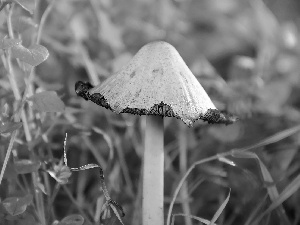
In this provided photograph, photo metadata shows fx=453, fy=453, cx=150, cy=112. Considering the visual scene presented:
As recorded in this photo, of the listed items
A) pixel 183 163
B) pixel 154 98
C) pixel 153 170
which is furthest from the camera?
pixel 183 163

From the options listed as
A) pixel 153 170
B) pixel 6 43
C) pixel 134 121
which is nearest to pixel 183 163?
pixel 134 121

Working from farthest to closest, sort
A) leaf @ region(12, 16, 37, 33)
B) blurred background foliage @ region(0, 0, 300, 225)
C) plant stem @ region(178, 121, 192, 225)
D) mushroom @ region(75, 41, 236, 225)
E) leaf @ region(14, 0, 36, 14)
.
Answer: plant stem @ region(178, 121, 192, 225) → blurred background foliage @ region(0, 0, 300, 225) → leaf @ region(12, 16, 37, 33) → leaf @ region(14, 0, 36, 14) → mushroom @ region(75, 41, 236, 225)

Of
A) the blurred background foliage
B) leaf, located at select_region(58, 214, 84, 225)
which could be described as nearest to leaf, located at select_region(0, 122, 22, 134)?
the blurred background foliage

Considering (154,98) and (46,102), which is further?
(46,102)

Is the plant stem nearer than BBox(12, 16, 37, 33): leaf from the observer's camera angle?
No

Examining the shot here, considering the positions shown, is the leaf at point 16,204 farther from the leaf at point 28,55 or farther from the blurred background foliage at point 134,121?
the leaf at point 28,55

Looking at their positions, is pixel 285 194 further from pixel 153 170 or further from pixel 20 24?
pixel 20 24

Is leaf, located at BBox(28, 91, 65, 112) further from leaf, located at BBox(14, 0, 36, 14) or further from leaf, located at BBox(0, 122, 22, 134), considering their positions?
leaf, located at BBox(14, 0, 36, 14)
